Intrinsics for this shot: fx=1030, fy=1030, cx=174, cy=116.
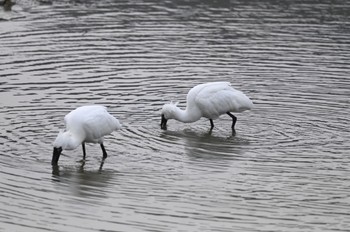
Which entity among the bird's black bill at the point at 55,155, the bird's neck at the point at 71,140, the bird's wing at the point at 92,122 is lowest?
the bird's black bill at the point at 55,155

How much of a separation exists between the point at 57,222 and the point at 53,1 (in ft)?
51.3

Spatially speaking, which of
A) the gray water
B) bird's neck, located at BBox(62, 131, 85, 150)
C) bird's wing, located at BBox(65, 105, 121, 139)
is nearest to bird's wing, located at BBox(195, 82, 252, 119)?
the gray water

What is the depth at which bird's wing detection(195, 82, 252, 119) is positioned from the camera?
1673 cm

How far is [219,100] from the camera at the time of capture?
16828 mm

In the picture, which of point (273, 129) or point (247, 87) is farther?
point (247, 87)

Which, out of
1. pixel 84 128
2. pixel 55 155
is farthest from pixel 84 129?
pixel 55 155

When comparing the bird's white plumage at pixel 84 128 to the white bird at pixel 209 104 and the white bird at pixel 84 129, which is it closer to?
the white bird at pixel 84 129

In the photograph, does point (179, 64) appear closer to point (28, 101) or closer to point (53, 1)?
point (28, 101)

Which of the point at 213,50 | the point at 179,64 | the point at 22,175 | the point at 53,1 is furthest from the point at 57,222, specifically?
the point at 53,1

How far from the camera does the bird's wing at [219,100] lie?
16734mm

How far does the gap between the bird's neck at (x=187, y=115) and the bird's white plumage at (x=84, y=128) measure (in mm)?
1972

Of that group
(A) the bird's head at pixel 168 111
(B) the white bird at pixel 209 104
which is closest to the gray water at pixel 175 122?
→ (A) the bird's head at pixel 168 111

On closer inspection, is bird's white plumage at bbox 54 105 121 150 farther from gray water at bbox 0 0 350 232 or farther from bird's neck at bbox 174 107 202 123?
bird's neck at bbox 174 107 202 123

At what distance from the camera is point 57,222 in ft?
40.4
